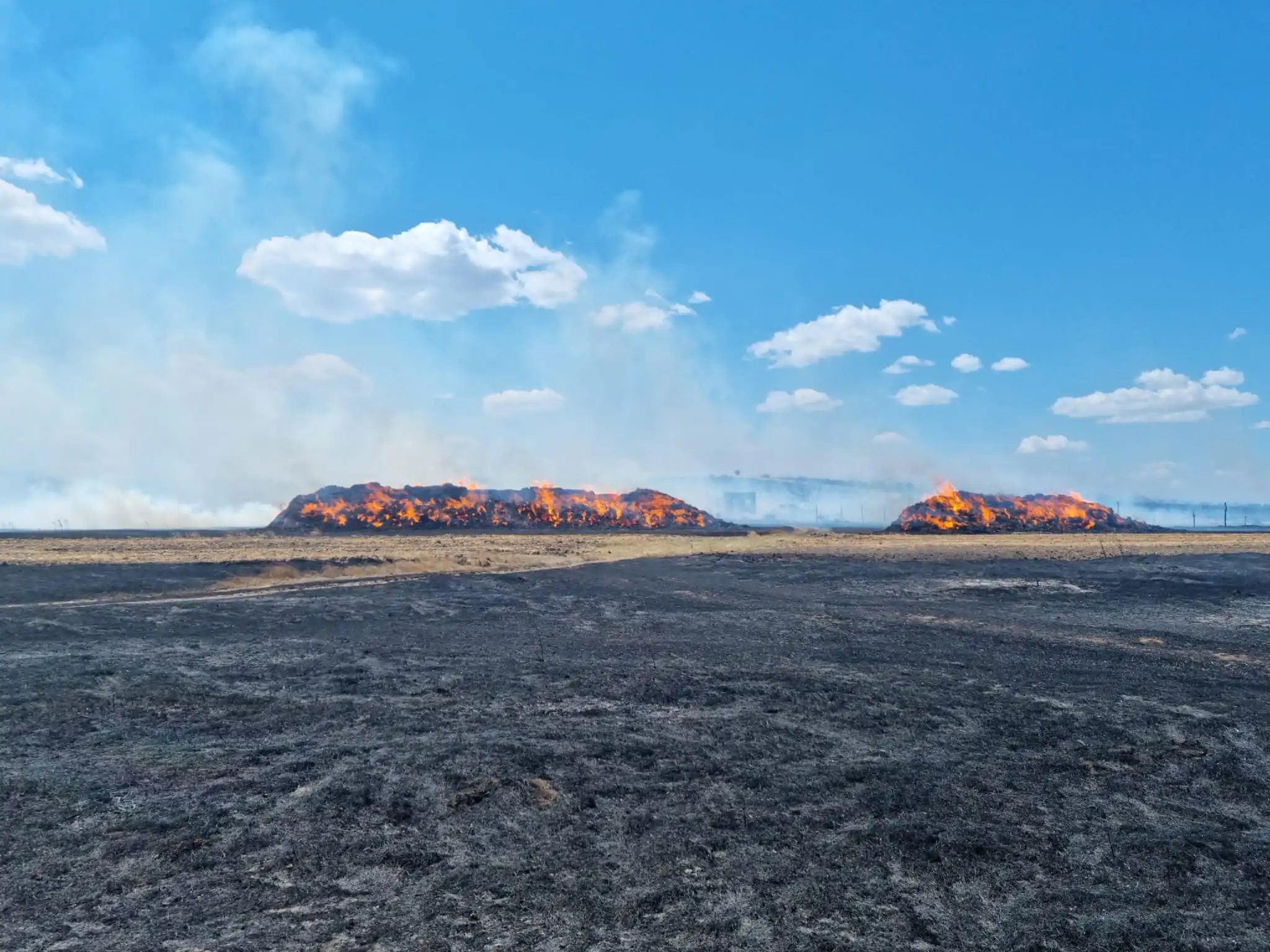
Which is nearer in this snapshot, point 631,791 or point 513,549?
point 631,791

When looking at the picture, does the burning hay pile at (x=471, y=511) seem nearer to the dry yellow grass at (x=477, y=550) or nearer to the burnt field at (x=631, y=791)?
the dry yellow grass at (x=477, y=550)

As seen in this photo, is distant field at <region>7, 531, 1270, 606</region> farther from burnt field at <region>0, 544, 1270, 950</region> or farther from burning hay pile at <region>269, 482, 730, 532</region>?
burning hay pile at <region>269, 482, 730, 532</region>

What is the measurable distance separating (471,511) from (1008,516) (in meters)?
74.6

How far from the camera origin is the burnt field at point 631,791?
4910 mm

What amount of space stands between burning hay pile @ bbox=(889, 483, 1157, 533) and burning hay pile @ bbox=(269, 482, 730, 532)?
2776cm

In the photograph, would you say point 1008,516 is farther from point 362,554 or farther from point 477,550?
point 362,554

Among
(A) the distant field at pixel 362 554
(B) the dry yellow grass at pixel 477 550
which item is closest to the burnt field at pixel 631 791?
(A) the distant field at pixel 362 554

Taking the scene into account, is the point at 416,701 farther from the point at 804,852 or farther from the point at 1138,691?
the point at 1138,691

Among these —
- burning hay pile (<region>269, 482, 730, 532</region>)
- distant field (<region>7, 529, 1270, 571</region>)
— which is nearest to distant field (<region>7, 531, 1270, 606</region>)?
distant field (<region>7, 529, 1270, 571</region>)

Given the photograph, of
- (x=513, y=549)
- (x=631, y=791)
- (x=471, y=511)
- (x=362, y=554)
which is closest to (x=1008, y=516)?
(x=471, y=511)

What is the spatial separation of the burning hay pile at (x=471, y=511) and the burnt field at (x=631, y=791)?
284 ft

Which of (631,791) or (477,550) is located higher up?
(477,550)

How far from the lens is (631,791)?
7.14 m

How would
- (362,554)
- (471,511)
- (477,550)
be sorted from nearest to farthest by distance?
(362,554) → (477,550) → (471,511)
